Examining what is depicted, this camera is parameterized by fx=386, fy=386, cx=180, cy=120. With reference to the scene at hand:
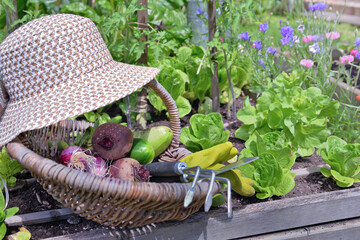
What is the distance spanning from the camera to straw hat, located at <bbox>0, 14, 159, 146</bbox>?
1.33m

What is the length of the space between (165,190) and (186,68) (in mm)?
1410

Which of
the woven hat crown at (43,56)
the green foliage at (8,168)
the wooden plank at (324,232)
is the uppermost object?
the woven hat crown at (43,56)

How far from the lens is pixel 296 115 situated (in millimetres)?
1899

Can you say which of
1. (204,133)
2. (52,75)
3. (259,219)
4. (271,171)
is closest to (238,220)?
(259,219)

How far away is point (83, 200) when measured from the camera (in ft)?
4.02

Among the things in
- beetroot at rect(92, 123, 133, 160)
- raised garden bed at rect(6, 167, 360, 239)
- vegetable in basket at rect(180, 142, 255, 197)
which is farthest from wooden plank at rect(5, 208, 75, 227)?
vegetable in basket at rect(180, 142, 255, 197)

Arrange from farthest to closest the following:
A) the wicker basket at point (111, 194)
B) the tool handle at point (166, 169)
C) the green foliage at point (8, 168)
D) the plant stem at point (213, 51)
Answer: the plant stem at point (213, 51), the green foliage at point (8, 168), the tool handle at point (166, 169), the wicker basket at point (111, 194)

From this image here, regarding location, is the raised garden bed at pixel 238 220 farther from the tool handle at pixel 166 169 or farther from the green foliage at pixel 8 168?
the tool handle at pixel 166 169

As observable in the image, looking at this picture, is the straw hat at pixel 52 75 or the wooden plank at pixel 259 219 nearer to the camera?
the straw hat at pixel 52 75

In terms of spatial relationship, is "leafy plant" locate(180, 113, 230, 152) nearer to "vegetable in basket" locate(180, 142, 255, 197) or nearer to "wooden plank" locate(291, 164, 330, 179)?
"vegetable in basket" locate(180, 142, 255, 197)

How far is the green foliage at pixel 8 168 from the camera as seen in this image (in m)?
1.66

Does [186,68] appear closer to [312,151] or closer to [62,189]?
[312,151]

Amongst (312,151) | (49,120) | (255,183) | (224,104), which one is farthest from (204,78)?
(49,120)

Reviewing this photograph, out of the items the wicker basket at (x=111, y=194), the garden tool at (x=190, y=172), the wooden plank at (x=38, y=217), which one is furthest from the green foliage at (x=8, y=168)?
the garden tool at (x=190, y=172)
